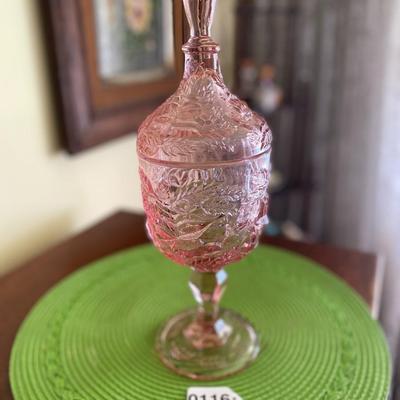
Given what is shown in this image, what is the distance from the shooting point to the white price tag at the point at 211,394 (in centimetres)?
56

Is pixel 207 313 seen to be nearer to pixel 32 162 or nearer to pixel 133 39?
pixel 32 162

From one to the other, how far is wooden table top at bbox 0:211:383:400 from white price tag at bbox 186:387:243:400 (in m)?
0.24

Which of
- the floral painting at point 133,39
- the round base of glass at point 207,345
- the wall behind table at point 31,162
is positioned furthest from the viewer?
the floral painting at point 133,39

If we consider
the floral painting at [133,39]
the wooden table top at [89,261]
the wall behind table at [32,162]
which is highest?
the floral painting at [133,39]

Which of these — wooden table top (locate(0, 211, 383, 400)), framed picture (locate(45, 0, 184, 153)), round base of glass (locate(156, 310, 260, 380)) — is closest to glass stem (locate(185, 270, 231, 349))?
round base of glass (locate(156, 310, 260, 380))

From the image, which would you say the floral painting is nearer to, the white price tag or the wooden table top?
the wooden table top

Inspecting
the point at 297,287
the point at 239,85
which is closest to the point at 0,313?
the point at 297,287

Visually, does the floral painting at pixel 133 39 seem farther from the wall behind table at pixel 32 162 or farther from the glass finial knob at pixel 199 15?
the glass finial knob at pixel 199 15

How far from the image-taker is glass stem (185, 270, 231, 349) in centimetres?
64

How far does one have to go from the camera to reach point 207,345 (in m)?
0.66

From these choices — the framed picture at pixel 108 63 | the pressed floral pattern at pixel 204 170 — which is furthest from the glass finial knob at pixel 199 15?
the framed picture at pixel 108 63

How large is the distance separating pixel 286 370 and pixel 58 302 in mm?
385

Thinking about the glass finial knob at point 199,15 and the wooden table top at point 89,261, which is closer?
the glass finial knob at point 199,15

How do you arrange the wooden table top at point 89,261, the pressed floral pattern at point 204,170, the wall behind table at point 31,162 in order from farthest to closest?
the wall behind table at point 31,162 → the wooden table top at point 89,261 → the pressed floral pattern at point 204,170
